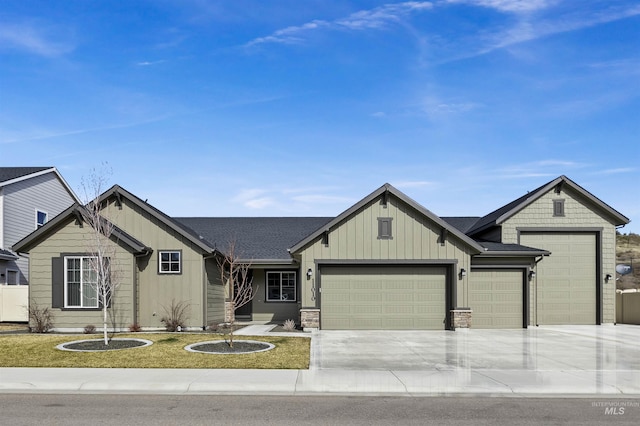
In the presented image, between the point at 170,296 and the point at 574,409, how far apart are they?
15.6 meters

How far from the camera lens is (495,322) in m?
22.1

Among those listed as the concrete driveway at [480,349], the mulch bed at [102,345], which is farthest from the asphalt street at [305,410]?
the mulch bed at [102,345]

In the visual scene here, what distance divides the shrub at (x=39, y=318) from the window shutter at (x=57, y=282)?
0.37 metres

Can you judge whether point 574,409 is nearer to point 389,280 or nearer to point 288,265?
point 389,280

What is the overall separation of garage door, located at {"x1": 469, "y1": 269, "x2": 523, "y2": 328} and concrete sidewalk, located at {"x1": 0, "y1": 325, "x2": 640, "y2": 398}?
577 cm

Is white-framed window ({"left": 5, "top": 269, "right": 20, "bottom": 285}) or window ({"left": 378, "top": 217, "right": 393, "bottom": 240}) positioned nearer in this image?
window ({"left": 378, "top": 217, "right": 393, "bottom": 240})

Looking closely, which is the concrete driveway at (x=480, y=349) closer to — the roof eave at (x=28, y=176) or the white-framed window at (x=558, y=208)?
the white-framed window at (x=558, y=208)

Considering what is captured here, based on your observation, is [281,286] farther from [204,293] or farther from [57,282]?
[57,282]

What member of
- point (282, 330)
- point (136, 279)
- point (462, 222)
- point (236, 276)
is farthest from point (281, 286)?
point (462, 222)

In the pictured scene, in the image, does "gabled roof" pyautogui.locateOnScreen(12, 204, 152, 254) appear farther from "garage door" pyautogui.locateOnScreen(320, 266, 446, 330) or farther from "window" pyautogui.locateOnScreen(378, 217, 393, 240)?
"window" pyautogui.locateOnScreen(378, 217, 393, 240)

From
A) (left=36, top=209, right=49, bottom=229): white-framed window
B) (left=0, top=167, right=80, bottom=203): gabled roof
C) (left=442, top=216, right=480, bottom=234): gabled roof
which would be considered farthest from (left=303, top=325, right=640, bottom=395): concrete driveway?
(left=36, top=209, right=49, bottom=229): white-framed window

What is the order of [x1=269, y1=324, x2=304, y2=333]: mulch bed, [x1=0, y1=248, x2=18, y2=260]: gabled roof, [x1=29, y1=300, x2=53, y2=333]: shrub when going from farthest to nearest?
1. [x1=0, y1=248, x2=18, y2=260]: gabled roof
2. [x1=269, y1=324, x2=304, y2=333]: mulch bed
3. [x1=29, y1=300, x2=53, y2=333]: shrub

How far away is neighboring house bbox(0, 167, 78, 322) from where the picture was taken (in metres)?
23.6

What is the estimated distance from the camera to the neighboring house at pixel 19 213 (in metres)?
23.6
